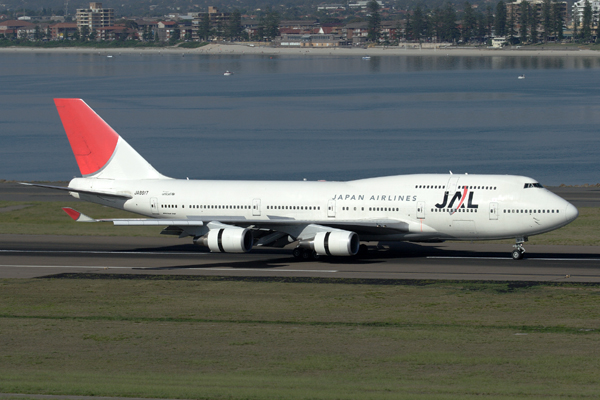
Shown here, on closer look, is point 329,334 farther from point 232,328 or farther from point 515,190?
point 515,190

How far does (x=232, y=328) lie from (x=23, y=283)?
1623cm

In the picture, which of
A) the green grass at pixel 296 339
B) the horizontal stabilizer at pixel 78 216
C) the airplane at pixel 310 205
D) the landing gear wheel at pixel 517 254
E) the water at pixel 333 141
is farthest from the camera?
the water at pixel 333 141

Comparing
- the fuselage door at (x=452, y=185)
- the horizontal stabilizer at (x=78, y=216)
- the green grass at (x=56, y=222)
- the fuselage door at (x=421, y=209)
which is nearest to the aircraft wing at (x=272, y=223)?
the horizontal stabilizer at (x=78, y=216)

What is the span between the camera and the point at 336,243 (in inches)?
1863

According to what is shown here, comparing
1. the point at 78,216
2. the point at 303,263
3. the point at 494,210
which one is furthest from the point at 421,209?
the point at 78,216

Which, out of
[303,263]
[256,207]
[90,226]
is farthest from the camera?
[90,226]

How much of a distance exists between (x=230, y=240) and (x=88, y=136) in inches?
562

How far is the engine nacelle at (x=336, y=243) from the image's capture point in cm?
4716

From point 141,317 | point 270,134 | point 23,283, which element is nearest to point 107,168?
point 23,283

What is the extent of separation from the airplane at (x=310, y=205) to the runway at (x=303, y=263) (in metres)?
1.34

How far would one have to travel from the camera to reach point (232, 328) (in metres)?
34.0

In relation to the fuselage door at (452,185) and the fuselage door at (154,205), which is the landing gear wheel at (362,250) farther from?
the fuselage door at (154,205)

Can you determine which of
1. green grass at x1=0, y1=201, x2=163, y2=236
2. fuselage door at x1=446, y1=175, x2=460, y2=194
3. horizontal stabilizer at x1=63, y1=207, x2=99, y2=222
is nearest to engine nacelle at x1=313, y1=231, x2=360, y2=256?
fuselage door at x1=446, y1=175, x2=460, y2=194

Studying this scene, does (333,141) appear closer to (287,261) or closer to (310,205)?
(310,205)
